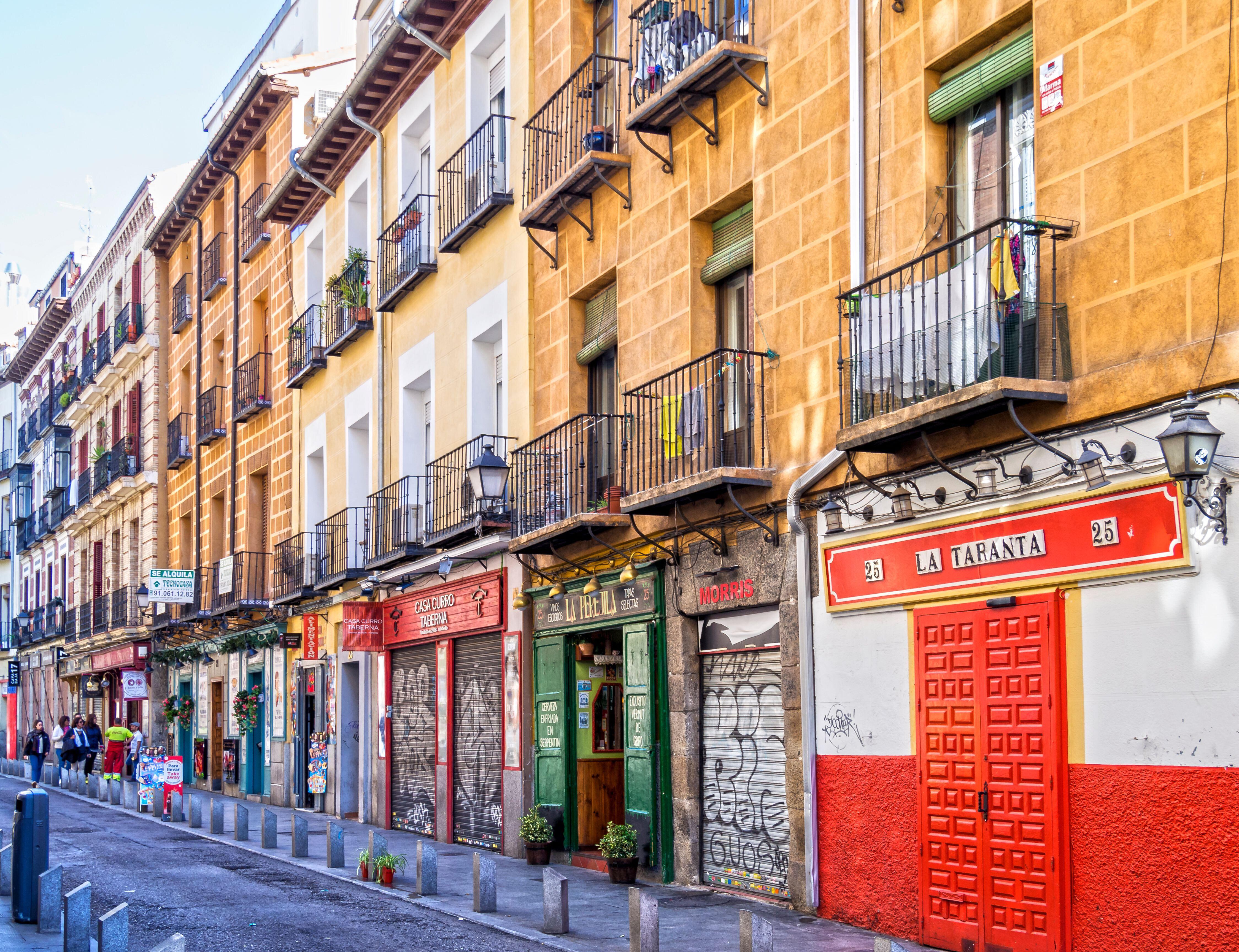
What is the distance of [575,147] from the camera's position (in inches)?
627

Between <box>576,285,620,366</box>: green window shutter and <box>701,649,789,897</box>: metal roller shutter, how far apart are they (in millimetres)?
3943

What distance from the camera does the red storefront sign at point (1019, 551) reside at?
27.3ft

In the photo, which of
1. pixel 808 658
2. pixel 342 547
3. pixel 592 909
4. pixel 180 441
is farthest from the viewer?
pixel 180 441

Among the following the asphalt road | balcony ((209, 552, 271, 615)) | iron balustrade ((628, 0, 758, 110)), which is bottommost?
the asphalt road

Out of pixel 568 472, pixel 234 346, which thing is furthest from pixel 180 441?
pixel 568 472

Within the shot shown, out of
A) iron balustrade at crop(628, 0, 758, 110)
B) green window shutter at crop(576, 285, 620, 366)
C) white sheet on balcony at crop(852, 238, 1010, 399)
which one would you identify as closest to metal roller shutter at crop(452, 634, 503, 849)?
green window shutter at crop(576, 285, 620, 366)

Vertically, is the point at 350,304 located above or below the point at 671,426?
above

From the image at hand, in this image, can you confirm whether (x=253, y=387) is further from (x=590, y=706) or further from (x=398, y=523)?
(x=590, y=706)

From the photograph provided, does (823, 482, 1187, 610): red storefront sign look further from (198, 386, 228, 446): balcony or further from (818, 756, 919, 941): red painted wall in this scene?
(198, 386, 228, 446): balcony

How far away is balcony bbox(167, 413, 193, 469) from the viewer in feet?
113

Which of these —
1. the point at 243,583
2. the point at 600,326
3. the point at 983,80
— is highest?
the point at 983,80

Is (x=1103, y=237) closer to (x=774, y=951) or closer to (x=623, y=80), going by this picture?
(x=774, y=951)

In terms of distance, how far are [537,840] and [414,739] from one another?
561 centimetres

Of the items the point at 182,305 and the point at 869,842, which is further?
the point at 182,305
